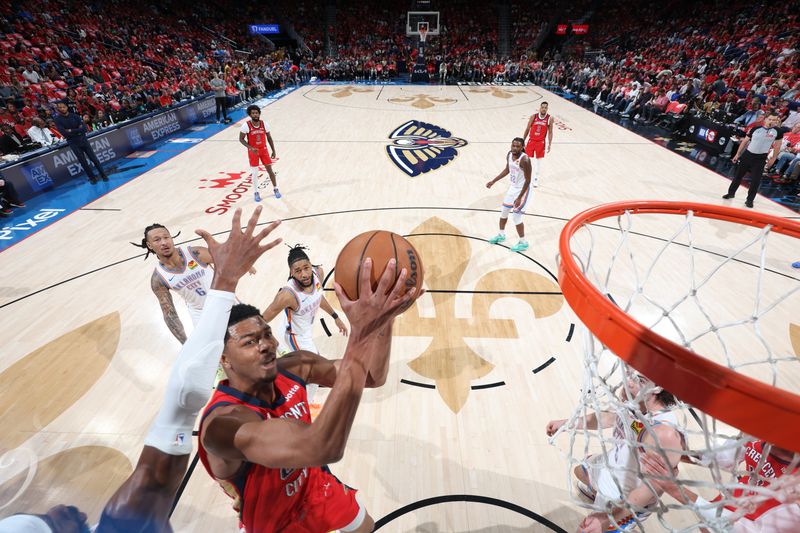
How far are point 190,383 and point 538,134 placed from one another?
24.2 ft

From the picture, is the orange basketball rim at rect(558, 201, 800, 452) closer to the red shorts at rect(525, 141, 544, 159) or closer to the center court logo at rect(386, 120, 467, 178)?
the red shorts at rect(525, 141, 544, 159)

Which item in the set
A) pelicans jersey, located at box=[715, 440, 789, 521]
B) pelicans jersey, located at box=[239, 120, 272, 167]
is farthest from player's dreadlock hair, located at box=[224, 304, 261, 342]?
pelicans jersey, located at box=[239, 120, 272, 167]

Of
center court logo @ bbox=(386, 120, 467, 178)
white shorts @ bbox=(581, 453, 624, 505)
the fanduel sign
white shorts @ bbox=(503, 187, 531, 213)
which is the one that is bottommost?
center court logo @ bbox=(386, 120, 467, 178)

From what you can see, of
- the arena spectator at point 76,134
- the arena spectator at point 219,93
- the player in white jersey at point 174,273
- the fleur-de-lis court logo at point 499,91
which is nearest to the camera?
the player in white jersey at point 174,273

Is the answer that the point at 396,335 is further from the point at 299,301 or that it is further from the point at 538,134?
the point at 538,134

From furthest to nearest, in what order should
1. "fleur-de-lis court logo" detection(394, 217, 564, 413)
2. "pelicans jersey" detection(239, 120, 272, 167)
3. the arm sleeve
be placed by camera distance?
"pelicans jersey" detection(239, 120, 272, 167)
"fleur-de-lis court logo" detection(394, 217, 564, 413)
the arm sleeve

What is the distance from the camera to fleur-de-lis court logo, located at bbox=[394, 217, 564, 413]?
4020 mm

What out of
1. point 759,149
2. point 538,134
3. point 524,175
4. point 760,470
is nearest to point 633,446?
point 760,470

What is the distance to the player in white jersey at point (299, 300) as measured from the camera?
3258 mm

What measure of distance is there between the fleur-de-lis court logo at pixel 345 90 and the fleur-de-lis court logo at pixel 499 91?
17.1 ft

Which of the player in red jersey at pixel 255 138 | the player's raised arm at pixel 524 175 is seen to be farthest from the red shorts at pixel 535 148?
the player in red jersey at pixel 255 138

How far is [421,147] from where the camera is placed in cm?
1111

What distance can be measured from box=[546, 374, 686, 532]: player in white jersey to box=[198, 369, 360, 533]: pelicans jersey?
1.38 m

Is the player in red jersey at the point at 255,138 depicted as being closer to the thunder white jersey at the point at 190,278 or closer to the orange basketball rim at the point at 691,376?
the thunder white jersey at the point at 190,278
